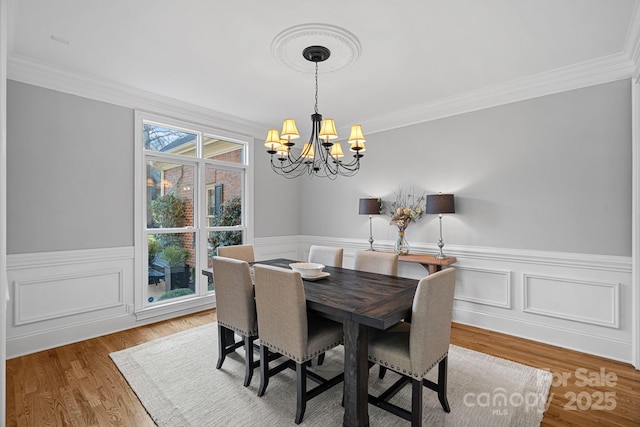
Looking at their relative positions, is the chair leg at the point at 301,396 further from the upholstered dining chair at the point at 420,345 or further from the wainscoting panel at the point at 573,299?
the wainscoting panel at the point at 573,299

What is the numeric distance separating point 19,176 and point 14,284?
0.99 meters

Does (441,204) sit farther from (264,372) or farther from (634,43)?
(264,372)

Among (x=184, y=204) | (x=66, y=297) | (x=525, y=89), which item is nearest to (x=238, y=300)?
(x=66, y=297)

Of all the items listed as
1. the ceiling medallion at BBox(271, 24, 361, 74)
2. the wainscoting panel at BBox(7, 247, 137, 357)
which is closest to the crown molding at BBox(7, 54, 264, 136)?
the wainscoting panel at BBox(7, 247, 137, 357)

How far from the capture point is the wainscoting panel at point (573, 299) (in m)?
2.88

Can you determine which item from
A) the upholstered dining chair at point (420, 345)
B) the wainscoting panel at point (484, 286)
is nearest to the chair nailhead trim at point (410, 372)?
the upholstered dining chair at point (420, 345)

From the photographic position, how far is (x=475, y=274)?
12.0 feet

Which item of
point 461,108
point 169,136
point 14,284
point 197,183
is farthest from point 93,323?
point 461,108

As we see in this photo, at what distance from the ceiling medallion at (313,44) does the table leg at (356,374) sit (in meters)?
2.09

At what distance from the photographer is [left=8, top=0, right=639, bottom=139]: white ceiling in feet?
7.08

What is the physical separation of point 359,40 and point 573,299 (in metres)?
3.13

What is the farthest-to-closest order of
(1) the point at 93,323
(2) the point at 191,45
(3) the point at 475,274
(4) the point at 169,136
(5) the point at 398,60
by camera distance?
(4) the point at 169,136 < (3) the point at 475,274 < (1) the point at 93,323 < (5) the point at 398,60 < (2) the point at 191,45

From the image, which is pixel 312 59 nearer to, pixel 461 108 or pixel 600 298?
pixel 461 108

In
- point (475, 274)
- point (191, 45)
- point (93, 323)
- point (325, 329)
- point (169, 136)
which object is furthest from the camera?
point (169, 136)
